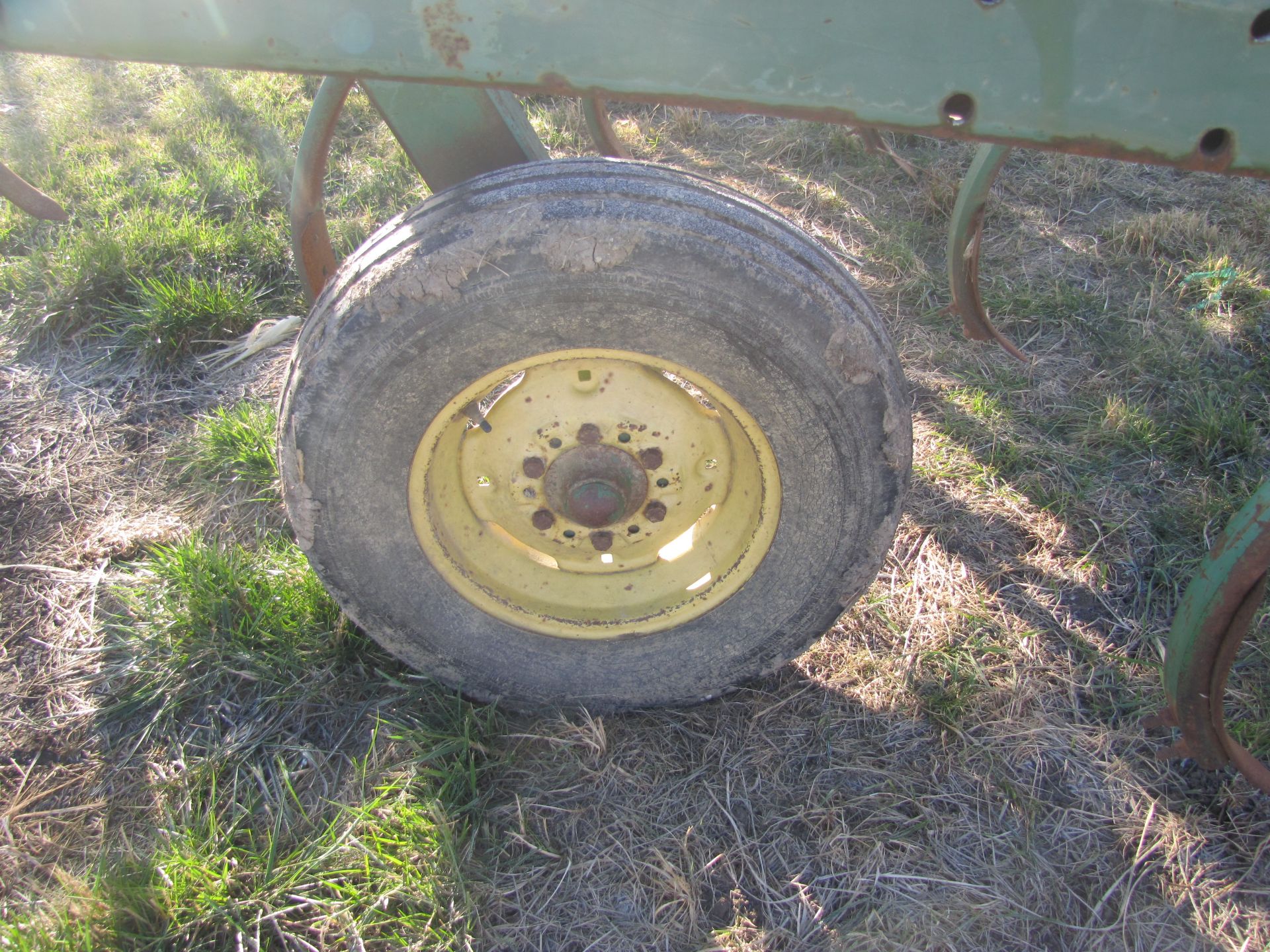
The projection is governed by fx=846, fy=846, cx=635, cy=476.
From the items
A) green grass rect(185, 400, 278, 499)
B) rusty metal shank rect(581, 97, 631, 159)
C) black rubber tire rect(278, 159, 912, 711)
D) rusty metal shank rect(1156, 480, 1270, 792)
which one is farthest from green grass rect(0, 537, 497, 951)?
Answer: rusty metal shank rect(581, 97, 631, 159)

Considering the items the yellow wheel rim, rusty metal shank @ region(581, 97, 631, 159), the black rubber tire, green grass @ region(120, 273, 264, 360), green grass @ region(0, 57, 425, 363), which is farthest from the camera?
green grass @ region(0, 57, 425, 363)

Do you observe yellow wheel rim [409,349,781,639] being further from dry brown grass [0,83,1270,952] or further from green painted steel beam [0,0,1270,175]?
green painted steel beam [0,0,1270,175]

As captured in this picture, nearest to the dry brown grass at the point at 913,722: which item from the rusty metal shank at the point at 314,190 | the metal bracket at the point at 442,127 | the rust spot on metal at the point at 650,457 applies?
the rust spot on metal at the point at 650,457

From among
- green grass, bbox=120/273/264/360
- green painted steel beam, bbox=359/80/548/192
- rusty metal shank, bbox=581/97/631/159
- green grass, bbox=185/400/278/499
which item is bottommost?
green grass, bbox=185/400/278/499

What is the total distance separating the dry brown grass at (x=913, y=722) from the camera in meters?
1.81

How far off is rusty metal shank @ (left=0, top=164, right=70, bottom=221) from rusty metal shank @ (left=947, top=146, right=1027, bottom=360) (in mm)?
2771

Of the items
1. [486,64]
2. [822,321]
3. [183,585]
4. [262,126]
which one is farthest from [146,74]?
[822,321]

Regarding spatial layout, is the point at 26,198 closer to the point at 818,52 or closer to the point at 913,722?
the point at 818,52

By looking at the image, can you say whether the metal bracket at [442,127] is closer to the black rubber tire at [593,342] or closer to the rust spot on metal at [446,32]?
the black rubber tire at [593,342]

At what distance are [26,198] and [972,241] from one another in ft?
9.68

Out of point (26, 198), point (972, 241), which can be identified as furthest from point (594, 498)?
point (26, 198)

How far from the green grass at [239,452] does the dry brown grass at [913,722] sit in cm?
10

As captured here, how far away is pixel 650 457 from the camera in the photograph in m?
1.88

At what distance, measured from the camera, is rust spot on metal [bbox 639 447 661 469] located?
1878mm
